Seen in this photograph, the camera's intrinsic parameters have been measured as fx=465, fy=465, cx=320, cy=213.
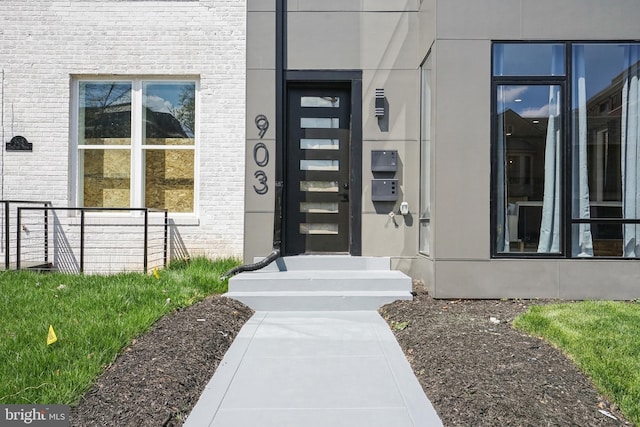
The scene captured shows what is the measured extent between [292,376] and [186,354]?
0.81 metres

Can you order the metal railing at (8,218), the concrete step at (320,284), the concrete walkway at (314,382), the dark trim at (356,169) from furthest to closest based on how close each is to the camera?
the metal railing at (8,218) < the dark trim at (356,169) < the concrete step at (320,284) < the concrete walkway at (314,382)

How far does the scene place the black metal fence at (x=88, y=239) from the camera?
7.00m

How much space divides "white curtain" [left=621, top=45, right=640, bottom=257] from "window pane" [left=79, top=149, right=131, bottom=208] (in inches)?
264

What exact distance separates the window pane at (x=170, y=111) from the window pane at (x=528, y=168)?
4.52m

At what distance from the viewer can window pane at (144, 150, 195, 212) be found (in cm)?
719

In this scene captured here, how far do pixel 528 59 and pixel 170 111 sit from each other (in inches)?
200

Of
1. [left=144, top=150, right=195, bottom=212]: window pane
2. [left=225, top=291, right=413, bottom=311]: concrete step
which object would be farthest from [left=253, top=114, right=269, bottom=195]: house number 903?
[left=225, top=291, right=413, bottom=311]: concrete step

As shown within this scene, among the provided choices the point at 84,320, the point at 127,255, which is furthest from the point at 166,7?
the point at 84,320

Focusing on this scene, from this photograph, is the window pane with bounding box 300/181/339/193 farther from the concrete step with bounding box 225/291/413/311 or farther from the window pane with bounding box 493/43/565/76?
the window pane with bounding box 493/43/565/76

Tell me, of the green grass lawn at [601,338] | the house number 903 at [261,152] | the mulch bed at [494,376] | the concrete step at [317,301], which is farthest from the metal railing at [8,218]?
the green grass lawn at [601,338]

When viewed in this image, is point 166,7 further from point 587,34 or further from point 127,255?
point 587,34

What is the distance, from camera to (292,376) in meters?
3.40

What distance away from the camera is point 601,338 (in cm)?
363

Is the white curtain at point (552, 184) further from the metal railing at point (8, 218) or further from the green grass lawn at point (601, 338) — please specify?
the metal railing at point (8, 218)
